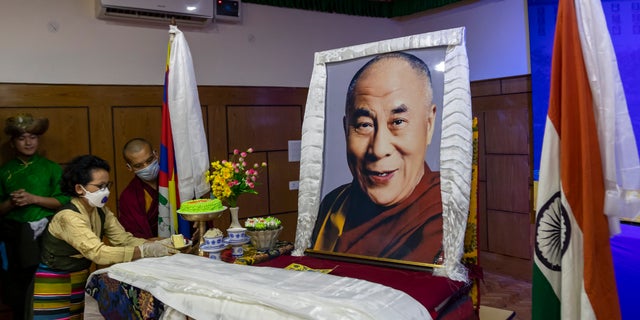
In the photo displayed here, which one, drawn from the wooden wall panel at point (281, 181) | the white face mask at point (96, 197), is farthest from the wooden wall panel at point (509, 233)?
the white face mask at point (96, 197)

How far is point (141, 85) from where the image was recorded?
407 centimetres

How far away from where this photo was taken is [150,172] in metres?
2.94

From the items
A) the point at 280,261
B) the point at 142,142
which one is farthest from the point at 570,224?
the point at 142,142

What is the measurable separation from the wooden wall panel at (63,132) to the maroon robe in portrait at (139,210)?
3.72 ft

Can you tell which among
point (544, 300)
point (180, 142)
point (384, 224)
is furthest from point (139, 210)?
point (544, 300)

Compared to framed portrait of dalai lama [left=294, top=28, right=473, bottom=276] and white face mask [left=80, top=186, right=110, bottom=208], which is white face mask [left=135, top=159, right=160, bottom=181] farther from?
framed portrait of dalai lama [left=294, top=28, right=473, bottom=276]

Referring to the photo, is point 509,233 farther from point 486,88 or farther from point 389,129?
point 389,129

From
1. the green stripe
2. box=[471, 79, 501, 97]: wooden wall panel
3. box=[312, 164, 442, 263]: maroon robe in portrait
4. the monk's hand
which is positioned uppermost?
box=[471, 79, 501, 97]: wooden wall panel

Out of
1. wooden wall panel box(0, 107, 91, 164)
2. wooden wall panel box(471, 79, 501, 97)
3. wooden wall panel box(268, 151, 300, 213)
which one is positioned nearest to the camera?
wooden wall panel box(0, 107, 91, 164)

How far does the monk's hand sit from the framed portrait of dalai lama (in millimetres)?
606

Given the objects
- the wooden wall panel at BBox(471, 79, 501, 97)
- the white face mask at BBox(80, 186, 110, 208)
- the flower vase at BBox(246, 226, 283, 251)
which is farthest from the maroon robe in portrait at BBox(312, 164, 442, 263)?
the wooden wall panel at BBox(471, 79, 501, 97)

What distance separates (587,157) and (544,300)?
52 cm

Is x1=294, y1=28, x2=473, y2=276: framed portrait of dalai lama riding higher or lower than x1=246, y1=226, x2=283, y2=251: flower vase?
higher

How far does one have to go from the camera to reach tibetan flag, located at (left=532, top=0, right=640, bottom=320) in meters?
1.62
